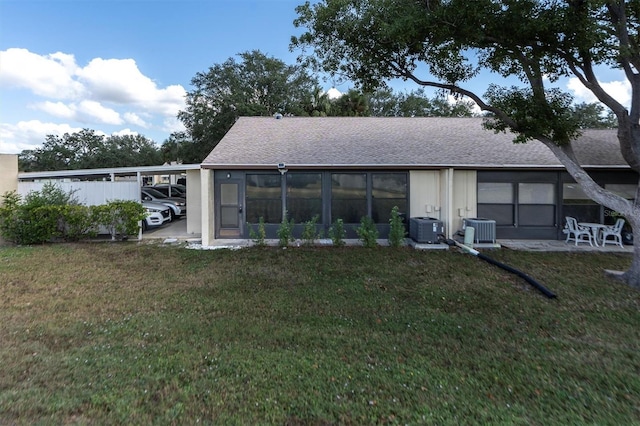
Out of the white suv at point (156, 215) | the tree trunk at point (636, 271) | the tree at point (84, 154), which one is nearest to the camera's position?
the tree trunk at point (636, 271)

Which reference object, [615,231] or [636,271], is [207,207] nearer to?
[636,271]

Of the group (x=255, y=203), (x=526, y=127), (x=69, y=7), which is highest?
(x=69, y=7)

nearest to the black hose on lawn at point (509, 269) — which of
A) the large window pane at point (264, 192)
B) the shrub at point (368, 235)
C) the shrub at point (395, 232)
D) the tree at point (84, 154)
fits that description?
the shrub at point (395, 232)

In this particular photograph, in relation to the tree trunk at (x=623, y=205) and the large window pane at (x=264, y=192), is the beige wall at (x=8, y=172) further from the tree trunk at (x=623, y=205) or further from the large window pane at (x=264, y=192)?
the tree trunk at (x=623, y=205)

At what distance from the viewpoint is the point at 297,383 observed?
2.73 m

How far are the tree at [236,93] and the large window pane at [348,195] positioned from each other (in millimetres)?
14714

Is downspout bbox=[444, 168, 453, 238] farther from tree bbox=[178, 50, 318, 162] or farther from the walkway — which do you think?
tree bbox=[178, 50, 318, 162]

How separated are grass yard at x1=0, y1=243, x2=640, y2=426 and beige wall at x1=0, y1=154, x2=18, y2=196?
14.8 ft

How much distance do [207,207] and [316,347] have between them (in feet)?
21.6


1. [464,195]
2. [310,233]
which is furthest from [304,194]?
[464,195]

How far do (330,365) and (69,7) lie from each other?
38.5 ft

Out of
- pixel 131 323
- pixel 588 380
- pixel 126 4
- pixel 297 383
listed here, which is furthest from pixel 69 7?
pixel 588 380

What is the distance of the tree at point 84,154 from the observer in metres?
36.2

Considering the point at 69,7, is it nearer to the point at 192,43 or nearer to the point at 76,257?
the point at 192,43
